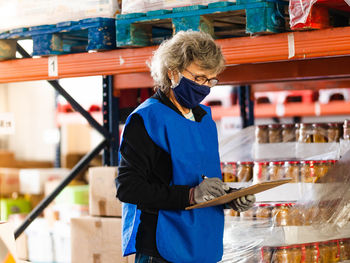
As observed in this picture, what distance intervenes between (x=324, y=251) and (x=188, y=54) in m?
1.78

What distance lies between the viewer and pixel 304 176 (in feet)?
13.2

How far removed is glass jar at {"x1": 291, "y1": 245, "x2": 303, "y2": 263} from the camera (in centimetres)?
381

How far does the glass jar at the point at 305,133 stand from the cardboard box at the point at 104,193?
1428 mm

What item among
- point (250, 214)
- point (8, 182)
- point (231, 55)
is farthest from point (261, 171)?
point (8, 182)

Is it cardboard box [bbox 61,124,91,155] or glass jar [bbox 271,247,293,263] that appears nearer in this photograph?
glass jar [bbox 271,247,293,263]

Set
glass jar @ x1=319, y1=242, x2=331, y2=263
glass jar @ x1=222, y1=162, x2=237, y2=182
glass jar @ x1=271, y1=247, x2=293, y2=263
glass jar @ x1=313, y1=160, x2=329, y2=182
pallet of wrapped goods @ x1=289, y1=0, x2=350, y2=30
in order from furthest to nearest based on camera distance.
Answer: glass jar @ x1=222, y1=162, x2=237, y2=182 → glass jar @ x1=313, y1=160, x2=329, y2=182 → glass jar @ x1=319, y1=242, x2=331, y2=263 → glass jar @ x1=271, y1=247, x2=293, y2=263 → pallet of wrapped goods @ x1=289, y1=0, x2=350, y2=30

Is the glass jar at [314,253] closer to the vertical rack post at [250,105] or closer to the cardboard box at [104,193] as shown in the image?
the cardboard box at [104,193]

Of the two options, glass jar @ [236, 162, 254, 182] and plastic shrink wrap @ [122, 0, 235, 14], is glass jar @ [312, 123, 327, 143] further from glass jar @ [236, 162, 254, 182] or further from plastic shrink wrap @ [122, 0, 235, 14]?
plastic shrink wrap @ [122, 0, 235, 14]

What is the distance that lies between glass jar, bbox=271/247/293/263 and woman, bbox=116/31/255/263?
99cm

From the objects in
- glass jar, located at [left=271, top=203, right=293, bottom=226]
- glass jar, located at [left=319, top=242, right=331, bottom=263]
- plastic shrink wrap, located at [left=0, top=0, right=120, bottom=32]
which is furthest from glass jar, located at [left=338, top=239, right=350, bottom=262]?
plastic shrink wrap, located at [left=0, top=0, right=120, bottom=32]

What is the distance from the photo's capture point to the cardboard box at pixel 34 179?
9.13 meters

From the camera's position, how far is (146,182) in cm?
277

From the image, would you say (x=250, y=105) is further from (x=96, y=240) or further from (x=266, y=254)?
(x=266, y=254)

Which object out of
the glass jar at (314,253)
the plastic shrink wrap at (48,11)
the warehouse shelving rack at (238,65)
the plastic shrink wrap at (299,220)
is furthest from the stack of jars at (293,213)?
the plastic shrink wrap at (48,11)
